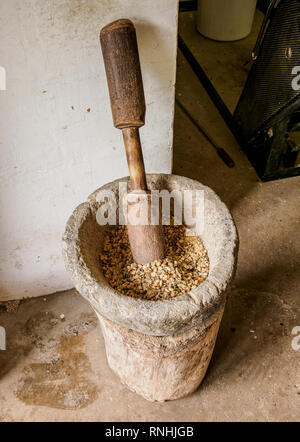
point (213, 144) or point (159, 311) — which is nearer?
point (159, 311)

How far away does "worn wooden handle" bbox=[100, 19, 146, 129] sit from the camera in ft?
4.37

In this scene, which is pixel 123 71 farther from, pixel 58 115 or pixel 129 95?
pixel 58 115

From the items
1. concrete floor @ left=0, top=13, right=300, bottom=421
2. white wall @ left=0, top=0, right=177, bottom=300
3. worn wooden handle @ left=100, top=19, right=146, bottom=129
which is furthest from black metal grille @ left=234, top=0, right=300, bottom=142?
worn wooden handle @ left=100, top=19, right=146, bottom=129

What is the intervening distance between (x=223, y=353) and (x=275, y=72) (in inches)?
68.8

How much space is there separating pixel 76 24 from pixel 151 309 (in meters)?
1.03

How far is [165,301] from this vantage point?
4.20 ft

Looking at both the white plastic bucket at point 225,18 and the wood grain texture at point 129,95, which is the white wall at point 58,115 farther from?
the white plastic bucket at point 225,18

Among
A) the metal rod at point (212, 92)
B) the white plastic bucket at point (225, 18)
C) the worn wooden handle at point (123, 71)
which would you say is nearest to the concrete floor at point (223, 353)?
the metal rod at point (212, 92)

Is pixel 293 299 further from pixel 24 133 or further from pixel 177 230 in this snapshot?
pixel 24 133

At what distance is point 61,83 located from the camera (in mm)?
1511

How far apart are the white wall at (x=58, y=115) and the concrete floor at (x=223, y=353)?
327mm

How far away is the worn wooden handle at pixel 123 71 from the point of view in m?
1.33

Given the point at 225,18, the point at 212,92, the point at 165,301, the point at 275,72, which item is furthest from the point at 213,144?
the point at 165,301
